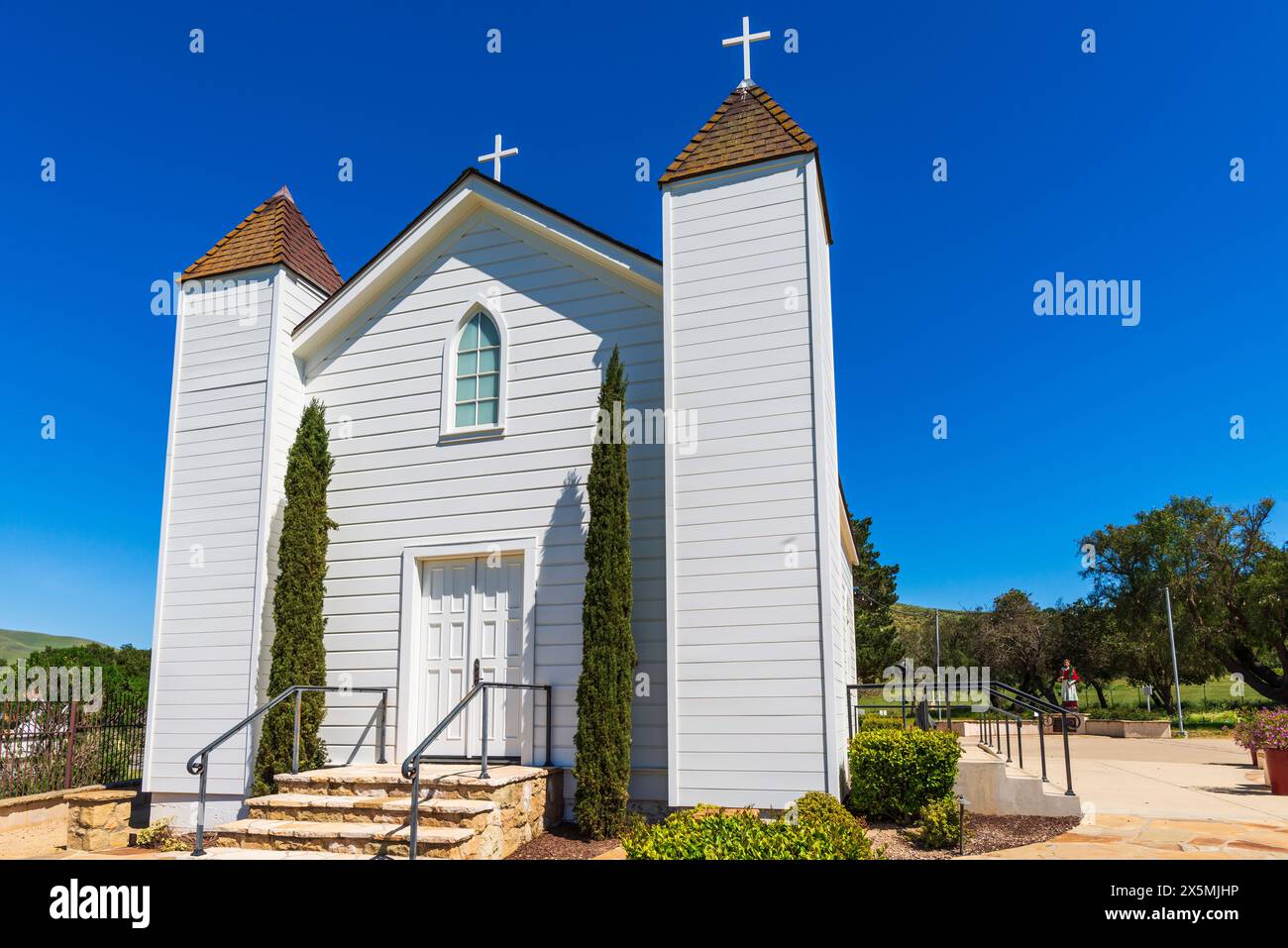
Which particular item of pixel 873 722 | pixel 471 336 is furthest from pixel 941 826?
pixel 471 336

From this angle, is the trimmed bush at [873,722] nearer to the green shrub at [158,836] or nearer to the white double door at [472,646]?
the white double door at [472,646]

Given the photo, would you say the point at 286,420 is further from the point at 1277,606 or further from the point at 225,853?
the point at 1277,606

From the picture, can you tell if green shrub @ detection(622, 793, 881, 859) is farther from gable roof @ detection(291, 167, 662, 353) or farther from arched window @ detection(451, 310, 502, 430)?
gable roof @ detection(291, 167, 662, 353)

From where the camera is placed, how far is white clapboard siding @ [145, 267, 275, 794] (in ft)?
32.8

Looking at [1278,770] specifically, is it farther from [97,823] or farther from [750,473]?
[97,823]

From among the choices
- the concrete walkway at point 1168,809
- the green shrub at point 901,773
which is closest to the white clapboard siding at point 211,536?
the green shrub at point 901,773

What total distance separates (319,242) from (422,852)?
8302mm

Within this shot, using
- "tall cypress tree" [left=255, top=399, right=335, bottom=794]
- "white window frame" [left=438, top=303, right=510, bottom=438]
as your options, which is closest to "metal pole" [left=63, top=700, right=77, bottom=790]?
"tall cypress tree" [left=255, top=399, right=335, bottom=794]

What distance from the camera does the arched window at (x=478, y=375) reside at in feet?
33.1

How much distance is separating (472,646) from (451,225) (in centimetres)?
498

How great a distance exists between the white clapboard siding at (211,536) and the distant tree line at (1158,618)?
1065 inches

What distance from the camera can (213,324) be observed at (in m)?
11.0

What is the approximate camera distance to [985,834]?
7.59 m
